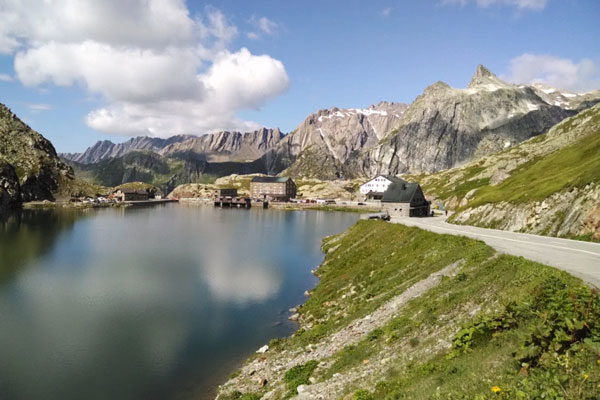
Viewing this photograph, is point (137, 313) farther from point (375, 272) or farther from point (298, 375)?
point (375, 272)

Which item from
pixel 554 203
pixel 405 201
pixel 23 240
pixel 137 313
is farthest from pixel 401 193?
pixel 23 240

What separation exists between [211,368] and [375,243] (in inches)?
1487

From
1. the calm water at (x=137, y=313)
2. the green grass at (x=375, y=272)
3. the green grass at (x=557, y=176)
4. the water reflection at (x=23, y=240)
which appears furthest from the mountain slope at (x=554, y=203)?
the water reflection at (x=23, y=240)

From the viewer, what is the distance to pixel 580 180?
5069 cm

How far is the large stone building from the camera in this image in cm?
10588

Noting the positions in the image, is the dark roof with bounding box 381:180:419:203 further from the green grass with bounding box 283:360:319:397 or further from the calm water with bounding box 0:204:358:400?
the green grass with bounding box 283:360:319:397

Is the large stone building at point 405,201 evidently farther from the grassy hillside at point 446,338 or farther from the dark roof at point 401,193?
the grassy hillside at point 446,338

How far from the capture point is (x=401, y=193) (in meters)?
109

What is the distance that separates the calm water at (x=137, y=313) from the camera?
3228cm

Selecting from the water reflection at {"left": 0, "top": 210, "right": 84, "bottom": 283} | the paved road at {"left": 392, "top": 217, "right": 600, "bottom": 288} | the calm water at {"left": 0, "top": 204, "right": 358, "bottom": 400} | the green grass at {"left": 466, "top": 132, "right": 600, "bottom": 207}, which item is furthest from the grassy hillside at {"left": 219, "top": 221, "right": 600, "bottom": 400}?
the water reflection at {"left": 0, "top": 210, "right": 84, "bottom": 283}

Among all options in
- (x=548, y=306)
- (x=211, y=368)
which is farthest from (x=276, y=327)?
(x=548, y=306)

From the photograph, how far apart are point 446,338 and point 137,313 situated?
3958 centimetres

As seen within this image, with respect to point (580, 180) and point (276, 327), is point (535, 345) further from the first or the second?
point (580, 180)

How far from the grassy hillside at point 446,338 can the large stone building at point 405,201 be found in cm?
5964
